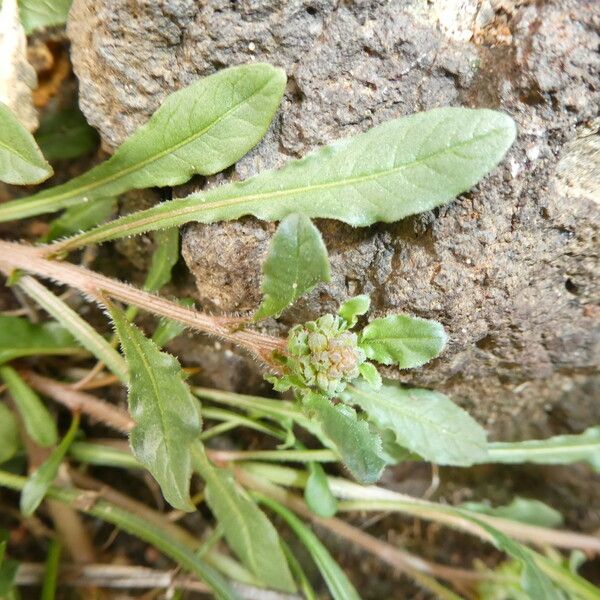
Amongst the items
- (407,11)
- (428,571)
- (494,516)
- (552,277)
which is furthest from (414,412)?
(407,11)

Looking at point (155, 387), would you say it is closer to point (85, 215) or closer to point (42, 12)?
point (85, 215)

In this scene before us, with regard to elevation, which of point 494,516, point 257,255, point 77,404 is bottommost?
point 494,516

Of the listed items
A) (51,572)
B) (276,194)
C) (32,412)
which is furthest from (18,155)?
(51,572)

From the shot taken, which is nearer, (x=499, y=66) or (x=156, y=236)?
(x=499, y=66)

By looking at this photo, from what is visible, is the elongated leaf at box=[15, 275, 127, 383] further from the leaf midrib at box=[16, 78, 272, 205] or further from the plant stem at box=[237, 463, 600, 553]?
the plant stem at box=[237, 463, 600, 553]

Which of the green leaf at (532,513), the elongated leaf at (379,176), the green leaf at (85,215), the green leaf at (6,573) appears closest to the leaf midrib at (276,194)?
the elongated leaf at (379,176)

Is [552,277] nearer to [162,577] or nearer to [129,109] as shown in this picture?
[129,109]

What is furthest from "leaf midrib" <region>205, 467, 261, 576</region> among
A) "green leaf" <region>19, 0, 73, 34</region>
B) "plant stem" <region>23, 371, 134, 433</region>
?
"green leaf" <region>19, 0, 73, 34</region>

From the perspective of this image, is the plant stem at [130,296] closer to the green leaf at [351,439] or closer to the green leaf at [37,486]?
the green leaf at [351,439]
